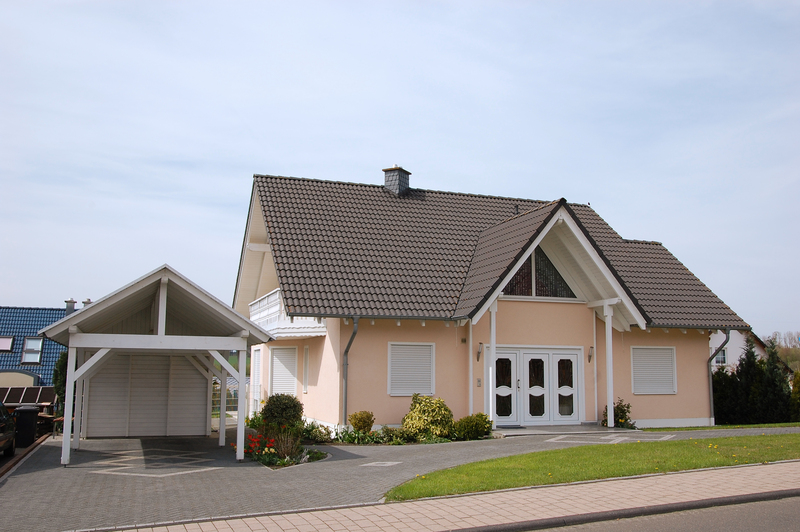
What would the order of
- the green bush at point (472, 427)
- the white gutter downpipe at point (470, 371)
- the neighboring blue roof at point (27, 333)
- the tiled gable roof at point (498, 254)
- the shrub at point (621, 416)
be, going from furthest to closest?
1. the neighboring blue roof at point (27, 333)
2. the shrub at point (621, 416)
3. the white gutter downpipe at point (470, 371)
4. the tiled gable roof at point (498, 254)
5. the green bush at point (472, 427)

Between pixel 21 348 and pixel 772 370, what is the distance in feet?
118

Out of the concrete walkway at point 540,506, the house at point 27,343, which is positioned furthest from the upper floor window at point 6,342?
the concrete walkway at point 540,506

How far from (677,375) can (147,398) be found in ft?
51.1

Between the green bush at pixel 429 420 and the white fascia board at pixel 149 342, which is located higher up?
the white fascia board at pixel 149 342

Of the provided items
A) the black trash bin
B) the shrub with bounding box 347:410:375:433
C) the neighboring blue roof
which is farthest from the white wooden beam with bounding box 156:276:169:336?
the neighboring blue roof

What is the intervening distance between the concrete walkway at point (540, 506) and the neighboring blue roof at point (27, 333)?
31.6 m

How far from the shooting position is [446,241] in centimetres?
2109

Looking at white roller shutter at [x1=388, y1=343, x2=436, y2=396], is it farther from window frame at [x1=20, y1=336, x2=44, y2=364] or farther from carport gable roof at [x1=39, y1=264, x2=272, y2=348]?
window frame at [x1=20, y1=336, x2=44, y2=364]

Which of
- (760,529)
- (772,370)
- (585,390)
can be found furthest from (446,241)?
(760,529)

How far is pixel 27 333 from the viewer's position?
125ft

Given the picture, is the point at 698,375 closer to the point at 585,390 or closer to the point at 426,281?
the point at 585,390

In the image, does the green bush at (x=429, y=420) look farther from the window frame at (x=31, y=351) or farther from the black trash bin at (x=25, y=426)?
the window frame at (x=31, y=351)

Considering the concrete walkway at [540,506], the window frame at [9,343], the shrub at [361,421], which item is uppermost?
the window frame at [9,343]

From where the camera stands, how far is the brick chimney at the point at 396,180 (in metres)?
23.1
